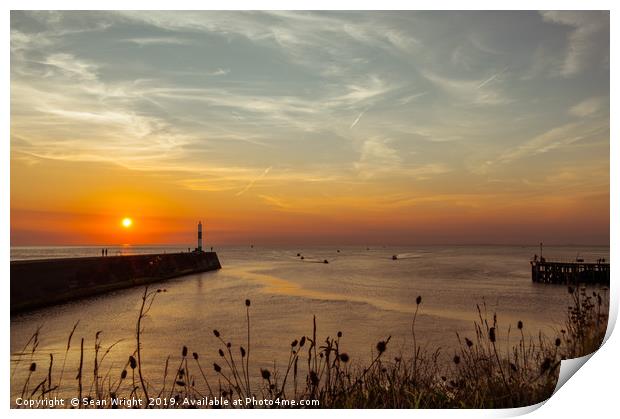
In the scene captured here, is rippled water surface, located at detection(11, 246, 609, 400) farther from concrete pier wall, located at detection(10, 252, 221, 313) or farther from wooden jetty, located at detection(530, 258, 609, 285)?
wooden jetty, located at detection(530, 258, 609, 285)

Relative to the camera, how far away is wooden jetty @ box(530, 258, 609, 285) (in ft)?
66.9

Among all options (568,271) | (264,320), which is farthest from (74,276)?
(568,271)

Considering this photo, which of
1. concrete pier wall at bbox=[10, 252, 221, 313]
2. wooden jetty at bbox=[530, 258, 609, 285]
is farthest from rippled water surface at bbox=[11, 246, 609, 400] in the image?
wooden jetty at bbox=[530, 258, 609, 285]

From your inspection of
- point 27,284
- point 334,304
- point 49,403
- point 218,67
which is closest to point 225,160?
point 218,67

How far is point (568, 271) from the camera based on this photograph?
2042 centimetres

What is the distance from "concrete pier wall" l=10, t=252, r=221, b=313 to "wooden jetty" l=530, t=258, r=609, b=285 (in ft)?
51.5

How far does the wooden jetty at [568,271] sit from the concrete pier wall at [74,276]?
15.7m

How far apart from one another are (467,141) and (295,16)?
2861mm

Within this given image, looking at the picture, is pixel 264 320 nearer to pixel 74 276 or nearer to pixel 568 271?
pixel 74 276

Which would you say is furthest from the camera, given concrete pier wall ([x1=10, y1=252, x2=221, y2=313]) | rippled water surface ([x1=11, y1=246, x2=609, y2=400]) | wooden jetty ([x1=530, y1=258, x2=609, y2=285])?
wooden jetty ([x1=530, y1=258, x2=609, y2=285])

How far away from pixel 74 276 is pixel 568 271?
17.2 m

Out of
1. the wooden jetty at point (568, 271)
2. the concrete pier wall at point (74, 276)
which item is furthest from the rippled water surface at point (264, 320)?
the wooden jetty at point (568, 271)
